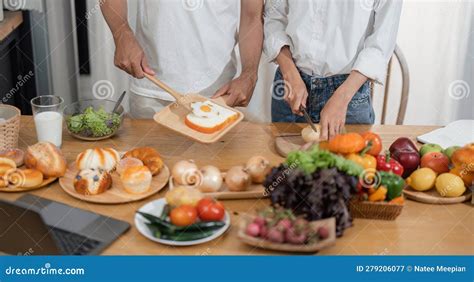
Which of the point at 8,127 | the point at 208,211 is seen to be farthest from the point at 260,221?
the point at 8,127

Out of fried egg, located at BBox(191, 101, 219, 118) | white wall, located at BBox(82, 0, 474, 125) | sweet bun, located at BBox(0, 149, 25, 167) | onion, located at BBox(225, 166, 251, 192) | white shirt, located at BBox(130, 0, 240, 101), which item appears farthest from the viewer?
white wall, located at BBox(82, 0, 474, 125)

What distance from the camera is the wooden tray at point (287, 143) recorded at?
76.3 inches

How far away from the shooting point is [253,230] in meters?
1.48

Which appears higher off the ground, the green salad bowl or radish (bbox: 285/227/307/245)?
the green salad bowl

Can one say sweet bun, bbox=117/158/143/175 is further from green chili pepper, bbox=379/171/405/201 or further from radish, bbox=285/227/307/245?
green chili pepper, bbox=379/171/405/201

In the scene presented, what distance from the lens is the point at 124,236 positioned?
1544 mm

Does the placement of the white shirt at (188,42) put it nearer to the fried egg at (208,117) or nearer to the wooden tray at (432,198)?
the fried egg at (208,117)

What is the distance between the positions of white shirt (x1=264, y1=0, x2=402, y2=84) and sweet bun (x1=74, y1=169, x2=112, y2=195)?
818mm

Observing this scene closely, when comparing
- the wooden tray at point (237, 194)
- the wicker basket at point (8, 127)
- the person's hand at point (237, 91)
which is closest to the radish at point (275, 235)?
the wooden tray at point (237, 194)

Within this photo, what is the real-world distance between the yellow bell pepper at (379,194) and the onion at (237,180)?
323 millimetres

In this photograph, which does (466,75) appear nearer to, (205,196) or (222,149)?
(222,149)

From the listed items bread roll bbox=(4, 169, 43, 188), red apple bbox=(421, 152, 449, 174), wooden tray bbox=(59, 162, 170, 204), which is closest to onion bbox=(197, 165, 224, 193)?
wooden tray bbox=(59, 162, 170, 204)

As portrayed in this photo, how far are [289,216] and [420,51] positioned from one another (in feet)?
7.30

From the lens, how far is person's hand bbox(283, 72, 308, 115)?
2.07 metres
